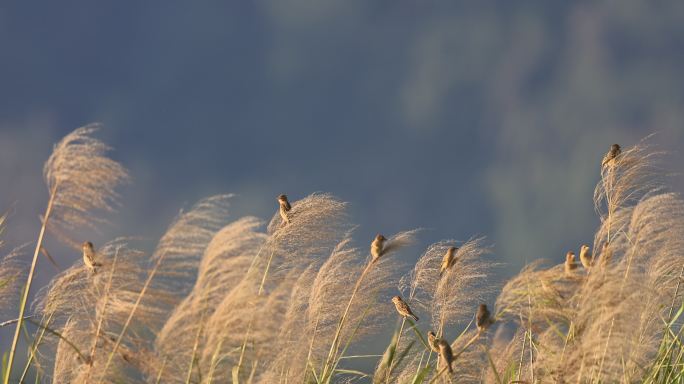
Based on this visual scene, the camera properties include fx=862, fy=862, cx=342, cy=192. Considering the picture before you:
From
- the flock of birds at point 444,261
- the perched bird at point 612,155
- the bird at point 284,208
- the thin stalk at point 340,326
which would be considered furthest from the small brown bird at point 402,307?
the perched bird at point 612,155

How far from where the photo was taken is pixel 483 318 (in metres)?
4.46

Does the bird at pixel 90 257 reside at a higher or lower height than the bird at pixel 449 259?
lower

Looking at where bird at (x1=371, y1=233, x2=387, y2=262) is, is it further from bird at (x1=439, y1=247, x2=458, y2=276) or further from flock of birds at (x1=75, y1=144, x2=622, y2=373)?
bird at (x1=439, y1=247, x2=458, y2=276)

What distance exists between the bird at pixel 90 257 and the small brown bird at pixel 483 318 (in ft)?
6.67

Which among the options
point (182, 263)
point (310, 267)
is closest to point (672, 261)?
point (310, 267)

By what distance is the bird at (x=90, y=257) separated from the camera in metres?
4.63

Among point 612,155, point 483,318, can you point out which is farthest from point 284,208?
point 612,155

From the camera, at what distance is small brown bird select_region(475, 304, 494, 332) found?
4.43m

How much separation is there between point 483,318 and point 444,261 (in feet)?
3.81

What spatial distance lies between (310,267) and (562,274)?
1.54 m

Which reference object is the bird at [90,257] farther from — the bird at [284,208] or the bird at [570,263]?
the bird at [570,263]

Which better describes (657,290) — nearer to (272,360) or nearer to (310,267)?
(310,267)

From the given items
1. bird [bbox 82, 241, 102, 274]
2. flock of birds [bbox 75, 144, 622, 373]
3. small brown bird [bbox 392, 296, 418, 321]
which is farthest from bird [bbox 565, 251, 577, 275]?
bird [bbox 82, 241, 102, 274]

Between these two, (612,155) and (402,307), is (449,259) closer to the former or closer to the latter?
(402,307)
